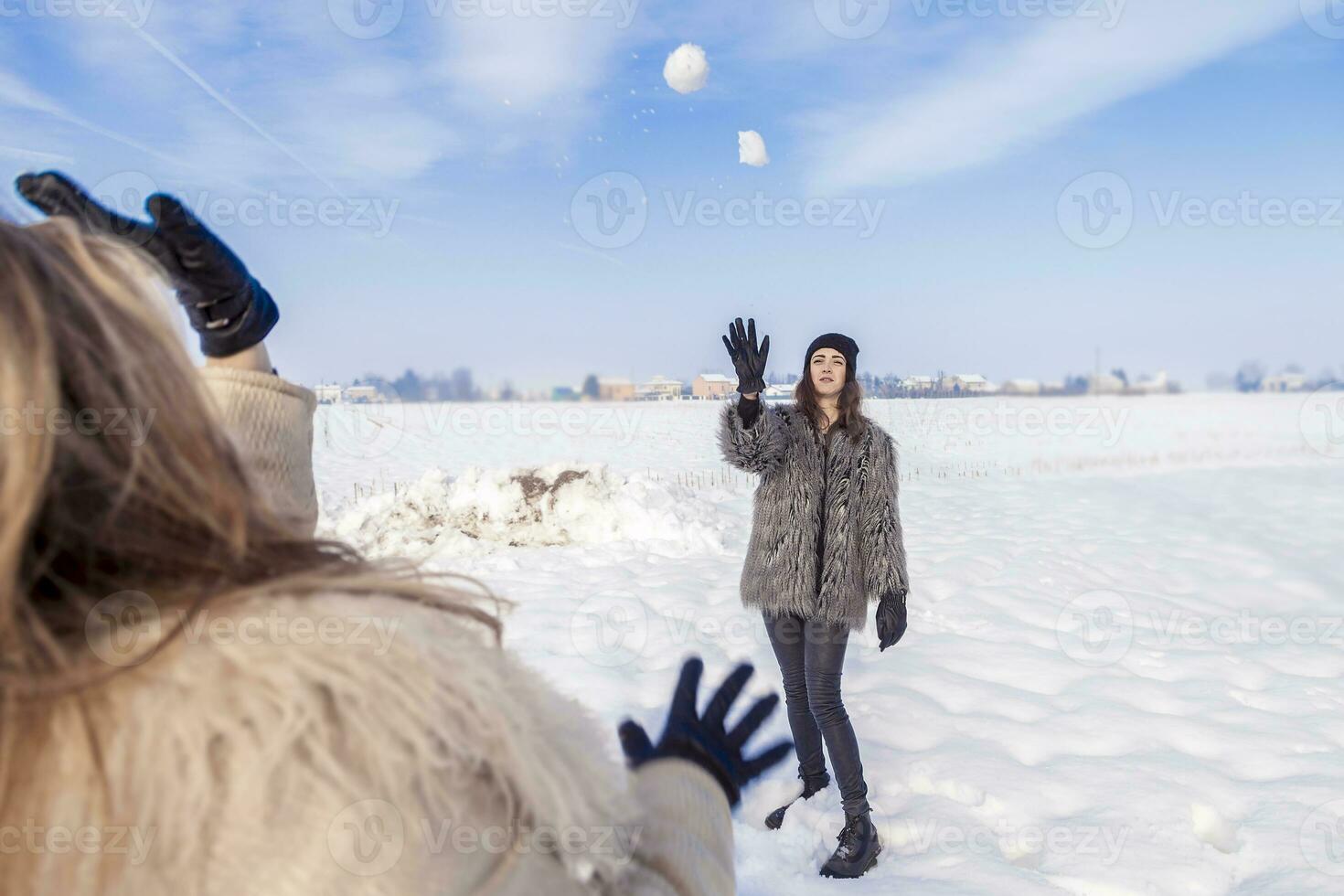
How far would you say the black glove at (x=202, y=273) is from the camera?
1.26 meters

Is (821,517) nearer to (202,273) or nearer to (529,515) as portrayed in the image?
(202,273)

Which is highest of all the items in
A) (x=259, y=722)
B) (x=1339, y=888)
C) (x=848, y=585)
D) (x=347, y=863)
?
(x=259, y=722)

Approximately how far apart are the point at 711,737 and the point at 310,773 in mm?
749

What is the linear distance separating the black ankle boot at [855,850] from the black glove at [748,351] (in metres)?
1.81

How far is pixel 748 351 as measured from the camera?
3.44 meters

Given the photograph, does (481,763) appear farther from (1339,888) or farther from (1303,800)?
(1303,800)

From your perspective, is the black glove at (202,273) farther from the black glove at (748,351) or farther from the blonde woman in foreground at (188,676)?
the black glove at (748,351)

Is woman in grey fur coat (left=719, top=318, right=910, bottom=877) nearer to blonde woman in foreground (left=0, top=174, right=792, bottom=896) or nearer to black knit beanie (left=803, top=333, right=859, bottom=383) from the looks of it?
black knit beanie (left=803, top=333, right=859, bottom=383)

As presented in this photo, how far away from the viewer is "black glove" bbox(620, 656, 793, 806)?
1231 mm

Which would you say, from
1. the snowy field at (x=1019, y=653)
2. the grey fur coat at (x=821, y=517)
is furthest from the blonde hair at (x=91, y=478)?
the grey fur coat at (x=821, y=517)

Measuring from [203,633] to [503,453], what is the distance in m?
18.2

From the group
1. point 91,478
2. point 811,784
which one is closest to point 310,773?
point 91,478

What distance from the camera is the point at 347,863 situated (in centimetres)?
65

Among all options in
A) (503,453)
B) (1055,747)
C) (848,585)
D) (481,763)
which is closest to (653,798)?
(481,763)
